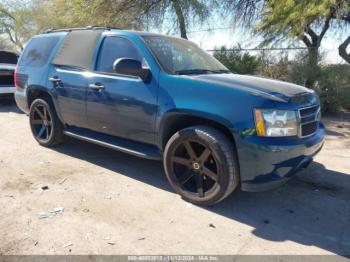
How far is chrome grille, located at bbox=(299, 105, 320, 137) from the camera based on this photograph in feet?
11.7

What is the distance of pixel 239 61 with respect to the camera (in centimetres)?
1145

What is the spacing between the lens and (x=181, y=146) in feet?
12.8

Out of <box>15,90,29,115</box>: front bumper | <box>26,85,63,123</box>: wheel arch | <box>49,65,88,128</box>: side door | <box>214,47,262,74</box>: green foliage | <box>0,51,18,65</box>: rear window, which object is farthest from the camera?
<box>214,47,262,74</box>: green foliage

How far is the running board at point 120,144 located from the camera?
419 cm

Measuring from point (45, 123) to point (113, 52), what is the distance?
191cm

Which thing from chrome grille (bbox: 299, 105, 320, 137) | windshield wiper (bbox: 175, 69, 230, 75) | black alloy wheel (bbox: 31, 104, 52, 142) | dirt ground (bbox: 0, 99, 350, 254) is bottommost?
dirt ground (bbox: 0, 99, 350, 254)

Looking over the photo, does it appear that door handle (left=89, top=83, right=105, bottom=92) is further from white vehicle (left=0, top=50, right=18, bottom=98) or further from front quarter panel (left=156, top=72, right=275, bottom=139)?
white vehicle (left=0, top=50, right=18, bottom=98)

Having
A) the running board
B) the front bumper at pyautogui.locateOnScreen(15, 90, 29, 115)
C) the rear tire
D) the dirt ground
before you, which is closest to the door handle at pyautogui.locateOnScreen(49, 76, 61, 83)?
the rear tire

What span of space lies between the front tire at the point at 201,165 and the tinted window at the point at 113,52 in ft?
4.14

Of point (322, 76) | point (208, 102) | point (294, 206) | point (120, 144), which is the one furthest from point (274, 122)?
point (322, 76)

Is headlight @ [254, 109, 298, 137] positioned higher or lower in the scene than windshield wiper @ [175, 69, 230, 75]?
lower

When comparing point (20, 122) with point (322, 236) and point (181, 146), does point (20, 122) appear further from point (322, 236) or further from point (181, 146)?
point (322, 236)

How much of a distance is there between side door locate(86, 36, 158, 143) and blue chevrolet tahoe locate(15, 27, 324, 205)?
12 millimetres

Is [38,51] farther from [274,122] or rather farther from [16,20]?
[16,20]
